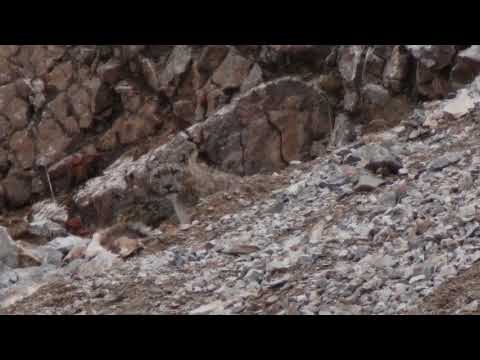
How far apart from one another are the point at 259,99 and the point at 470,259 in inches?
325

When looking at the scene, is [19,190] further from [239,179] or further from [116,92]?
[239,179]

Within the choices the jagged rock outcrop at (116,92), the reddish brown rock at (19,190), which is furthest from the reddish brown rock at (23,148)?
the reddish brown rock at (19,190)

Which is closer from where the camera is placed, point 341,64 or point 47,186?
point 341,64

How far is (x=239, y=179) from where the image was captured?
13.1 meters

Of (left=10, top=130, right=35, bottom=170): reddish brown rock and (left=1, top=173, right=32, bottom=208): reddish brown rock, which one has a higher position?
(left=10, top=130, right=35, bottom=170): reddish brown rock

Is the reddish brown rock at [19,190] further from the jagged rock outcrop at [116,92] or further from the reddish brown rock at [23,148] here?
the reddish brown rock at [23,148]

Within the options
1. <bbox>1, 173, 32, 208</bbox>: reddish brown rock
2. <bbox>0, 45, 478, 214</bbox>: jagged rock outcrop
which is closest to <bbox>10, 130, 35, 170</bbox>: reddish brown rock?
<bbox>0, 45, 478, 214</bbox>: jagged rock outcrop

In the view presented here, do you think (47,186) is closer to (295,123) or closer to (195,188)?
(195,188)

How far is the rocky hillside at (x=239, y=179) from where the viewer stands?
7.74 m

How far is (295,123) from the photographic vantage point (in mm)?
13844

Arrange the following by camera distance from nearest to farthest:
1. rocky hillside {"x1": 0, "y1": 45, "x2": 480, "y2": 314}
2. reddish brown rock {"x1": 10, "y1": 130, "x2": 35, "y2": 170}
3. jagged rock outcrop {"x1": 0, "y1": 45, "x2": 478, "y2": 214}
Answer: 1. rocky hillside {"x1": 0, "y1": 45, "x2": 480, "y2": 314}
2. jagged rock outcrop {"x1": 0, "y1": 45, "x2": 478, "y2": 214}
3. reddish brown rock {"x1": 10, "y1": 130, "x2": 35, "y2": 170}

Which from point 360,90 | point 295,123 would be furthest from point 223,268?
point 360,90

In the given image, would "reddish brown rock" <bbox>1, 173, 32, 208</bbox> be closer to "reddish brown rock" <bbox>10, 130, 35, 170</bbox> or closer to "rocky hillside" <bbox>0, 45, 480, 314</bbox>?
"rocky hillside" <bbox>0, 45, 480, 314</bbox>

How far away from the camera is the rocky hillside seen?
774 centimetres
